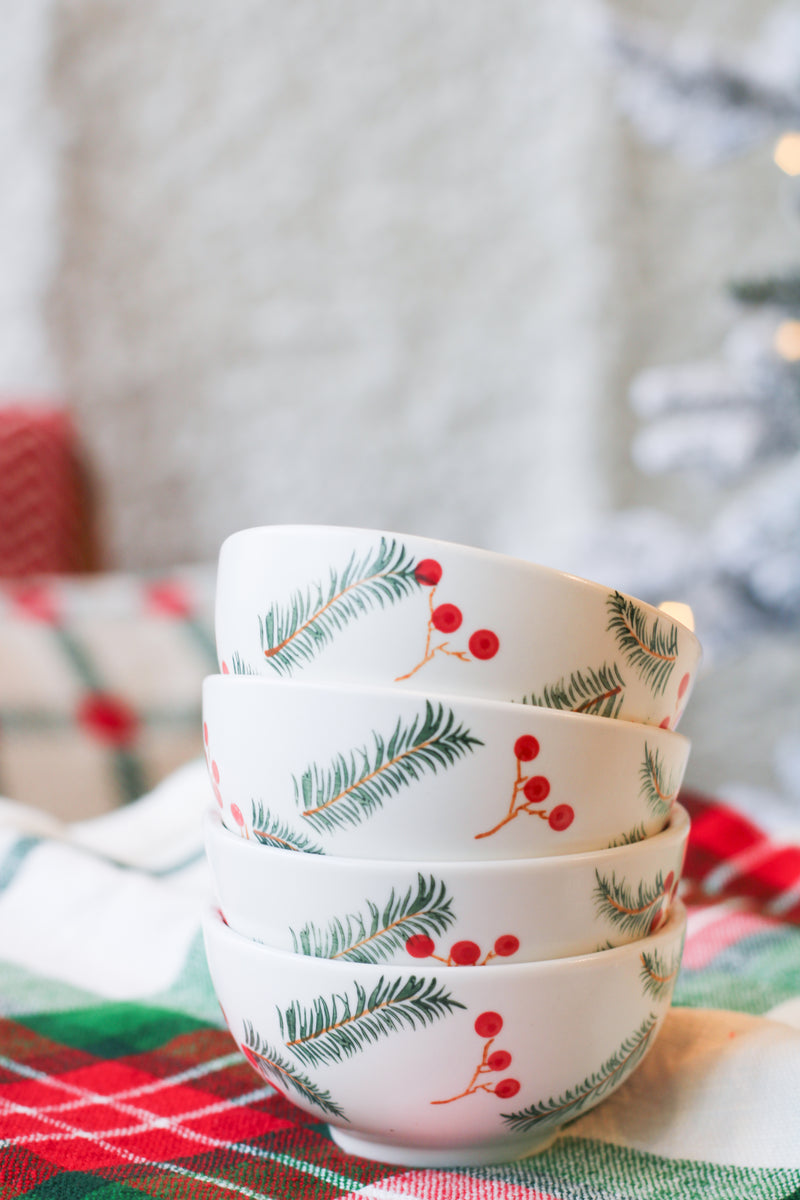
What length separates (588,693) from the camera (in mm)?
302

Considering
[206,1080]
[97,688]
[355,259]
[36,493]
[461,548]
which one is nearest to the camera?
[461,548]

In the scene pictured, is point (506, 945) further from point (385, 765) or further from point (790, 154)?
point (790, 154)

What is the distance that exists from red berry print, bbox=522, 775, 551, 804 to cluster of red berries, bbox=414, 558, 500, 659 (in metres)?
0.04

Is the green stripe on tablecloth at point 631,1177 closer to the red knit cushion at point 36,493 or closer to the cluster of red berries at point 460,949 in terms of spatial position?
the cluster of red berries at point 460,949

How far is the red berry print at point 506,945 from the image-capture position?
0.29 meters

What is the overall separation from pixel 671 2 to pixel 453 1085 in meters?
1.72

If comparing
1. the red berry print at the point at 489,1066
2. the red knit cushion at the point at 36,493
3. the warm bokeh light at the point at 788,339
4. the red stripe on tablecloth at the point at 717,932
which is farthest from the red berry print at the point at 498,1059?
the red knit cushion at the point at 36,493

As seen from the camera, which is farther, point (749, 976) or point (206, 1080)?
point (749, 976)

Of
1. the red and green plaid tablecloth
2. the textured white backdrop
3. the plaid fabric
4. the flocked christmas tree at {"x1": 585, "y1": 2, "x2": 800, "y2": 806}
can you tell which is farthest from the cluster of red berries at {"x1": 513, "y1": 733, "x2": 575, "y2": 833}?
the textured white backdrop

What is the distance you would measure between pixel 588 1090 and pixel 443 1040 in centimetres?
6

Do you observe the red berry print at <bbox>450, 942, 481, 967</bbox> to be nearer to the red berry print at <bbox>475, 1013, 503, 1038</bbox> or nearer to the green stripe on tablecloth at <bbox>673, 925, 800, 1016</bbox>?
the red berry print at <bbox>475, 1013, 503, 1038</bbox>

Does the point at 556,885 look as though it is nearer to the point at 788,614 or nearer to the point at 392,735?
the point at 392,735

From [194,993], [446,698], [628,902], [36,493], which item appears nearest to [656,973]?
[628,902]

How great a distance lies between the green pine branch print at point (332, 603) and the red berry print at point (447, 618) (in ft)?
0.03
